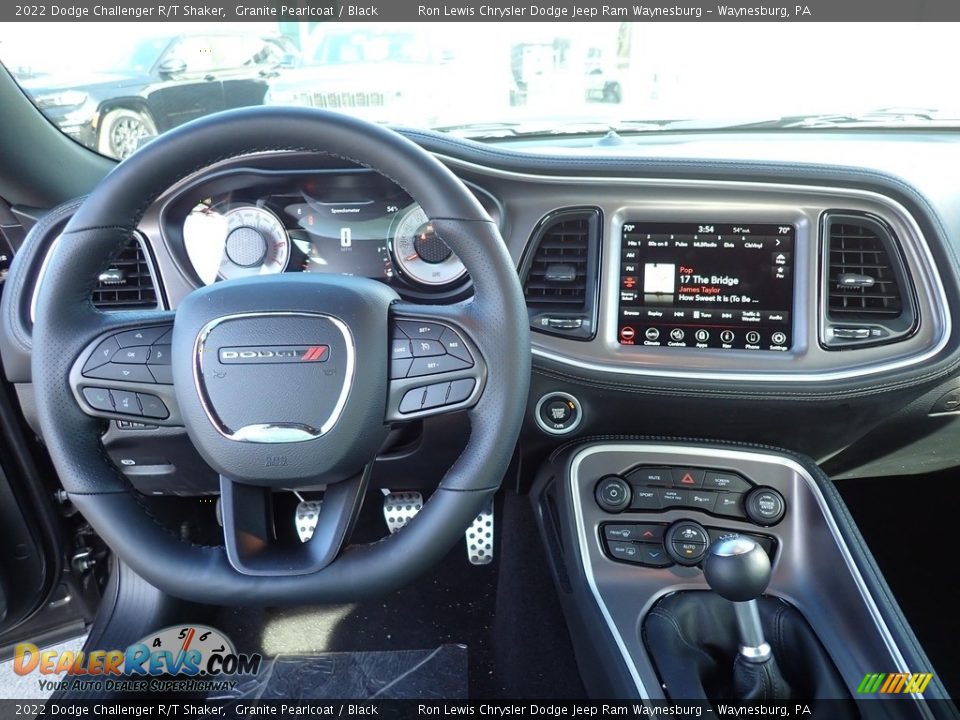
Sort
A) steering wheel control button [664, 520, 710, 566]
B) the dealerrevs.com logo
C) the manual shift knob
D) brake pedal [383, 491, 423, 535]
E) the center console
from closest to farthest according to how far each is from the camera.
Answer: the manual shift knob → the center console → steering wheel control button [664, 520, 710, 566] → the dealerrevs.com logo → brake pedal [383, 491, 423, 535]

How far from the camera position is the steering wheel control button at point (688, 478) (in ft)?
5.67

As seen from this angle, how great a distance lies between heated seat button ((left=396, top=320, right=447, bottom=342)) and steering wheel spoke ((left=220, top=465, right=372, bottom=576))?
0.72 ft

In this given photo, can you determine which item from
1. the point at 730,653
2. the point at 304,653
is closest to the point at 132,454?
the point at 304,653

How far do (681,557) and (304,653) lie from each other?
1.03 m

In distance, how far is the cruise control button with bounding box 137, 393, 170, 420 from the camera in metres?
1.14

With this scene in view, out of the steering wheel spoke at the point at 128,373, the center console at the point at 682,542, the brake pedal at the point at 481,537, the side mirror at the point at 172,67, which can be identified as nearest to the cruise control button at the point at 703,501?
the center console at the point at 682,542

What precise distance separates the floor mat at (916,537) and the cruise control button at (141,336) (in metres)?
1.90

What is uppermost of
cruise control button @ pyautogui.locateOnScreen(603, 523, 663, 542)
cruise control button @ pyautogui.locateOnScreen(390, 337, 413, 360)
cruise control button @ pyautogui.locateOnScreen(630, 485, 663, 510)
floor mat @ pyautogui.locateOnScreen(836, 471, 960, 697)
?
cruise control button @ pyautogui.locateOnScreen(390, 337, 413, 360)

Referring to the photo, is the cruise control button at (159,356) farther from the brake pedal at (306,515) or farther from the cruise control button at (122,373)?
the brake pedal at (306,515)

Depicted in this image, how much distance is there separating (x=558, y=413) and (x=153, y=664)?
1210mm

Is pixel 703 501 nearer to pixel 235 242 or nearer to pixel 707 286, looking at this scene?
pixel 707 286

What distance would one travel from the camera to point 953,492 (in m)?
2.13

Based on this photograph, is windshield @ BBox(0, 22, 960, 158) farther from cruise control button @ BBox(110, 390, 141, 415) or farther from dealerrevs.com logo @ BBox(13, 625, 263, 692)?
dealerrevs.com logo @ BBox(13, 625, 263, 692)

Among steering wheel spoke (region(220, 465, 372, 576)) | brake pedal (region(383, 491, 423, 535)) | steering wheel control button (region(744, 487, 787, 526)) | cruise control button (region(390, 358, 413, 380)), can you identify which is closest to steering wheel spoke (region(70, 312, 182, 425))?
steering wheel spoke (region(220, 465, 372, 576))
